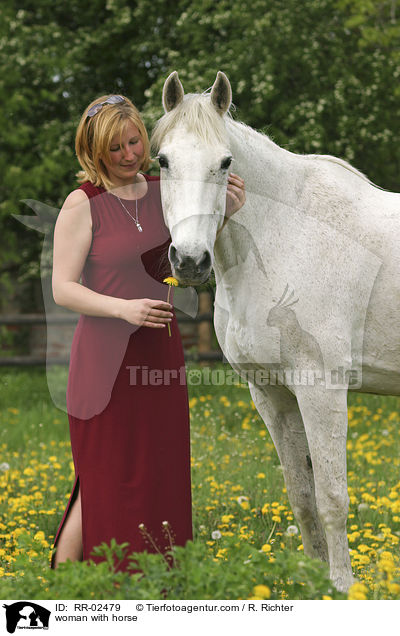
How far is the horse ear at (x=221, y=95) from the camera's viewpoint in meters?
2.93

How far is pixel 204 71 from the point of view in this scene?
29.4 ft

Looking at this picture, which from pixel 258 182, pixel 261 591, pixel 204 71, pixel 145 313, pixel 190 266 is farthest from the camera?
pixel 204 71

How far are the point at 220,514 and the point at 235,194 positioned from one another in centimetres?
236

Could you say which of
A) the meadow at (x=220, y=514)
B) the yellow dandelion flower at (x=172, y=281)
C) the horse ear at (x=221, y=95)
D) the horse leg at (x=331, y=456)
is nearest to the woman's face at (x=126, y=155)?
the horse ear at (x=221, y=95)

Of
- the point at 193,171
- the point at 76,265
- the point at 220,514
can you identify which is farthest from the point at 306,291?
the point at 220,514

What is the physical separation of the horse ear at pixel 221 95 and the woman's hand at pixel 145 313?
898 millimetres

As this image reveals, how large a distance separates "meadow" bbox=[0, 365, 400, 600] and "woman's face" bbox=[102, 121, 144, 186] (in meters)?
1.52

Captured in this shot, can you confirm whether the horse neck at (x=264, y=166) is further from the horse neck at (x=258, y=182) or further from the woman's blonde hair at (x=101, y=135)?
the woman's blonde hair at (x=101, y=135)

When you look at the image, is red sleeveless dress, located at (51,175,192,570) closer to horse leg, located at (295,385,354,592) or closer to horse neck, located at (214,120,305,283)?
horse neck, located at (214,120,305,283)

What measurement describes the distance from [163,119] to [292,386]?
51.2 inches

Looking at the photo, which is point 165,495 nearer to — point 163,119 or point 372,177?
point 163,119

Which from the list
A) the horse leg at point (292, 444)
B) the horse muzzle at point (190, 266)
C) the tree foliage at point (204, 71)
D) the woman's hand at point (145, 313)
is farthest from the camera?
the tree foliage at point (204, 71)
